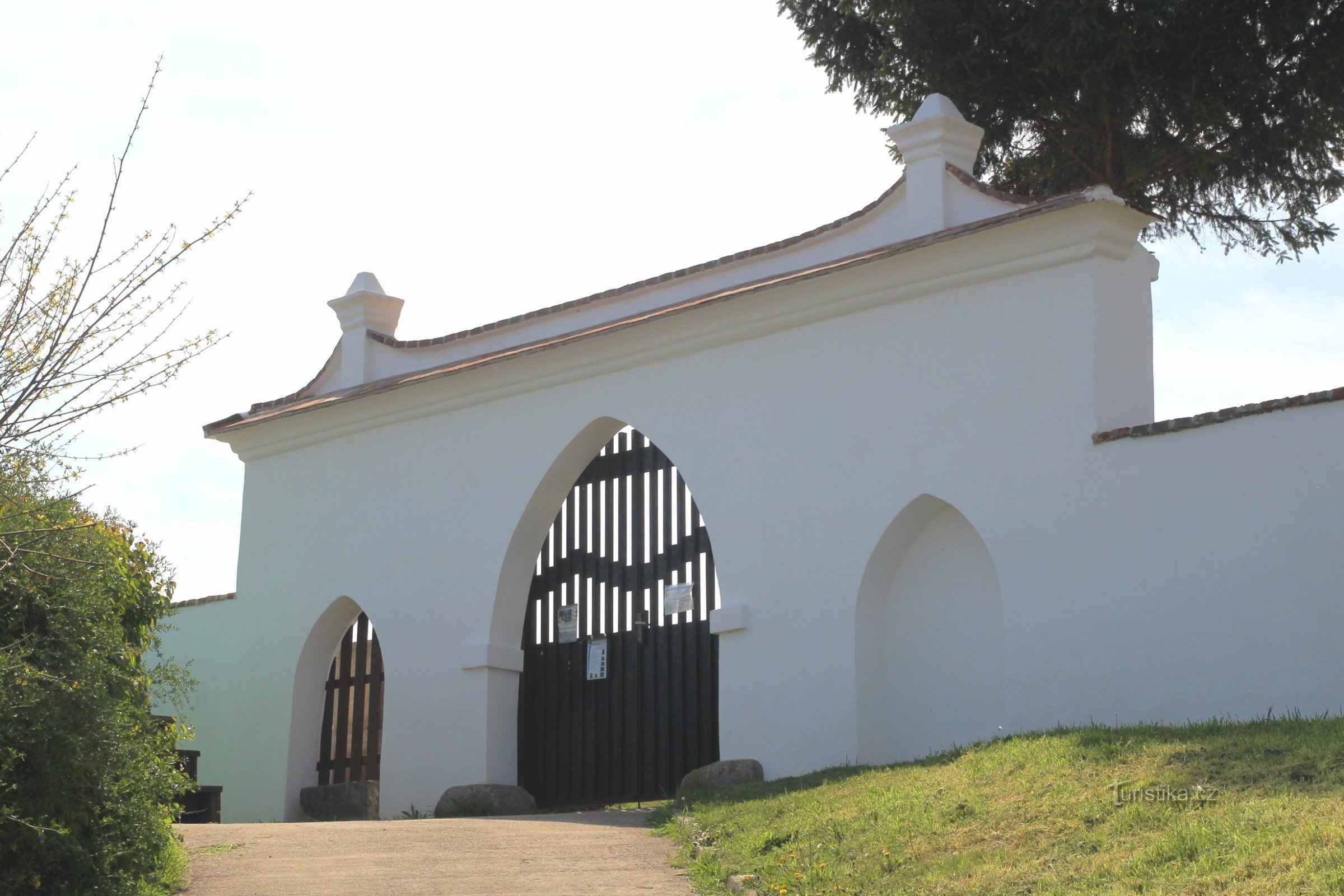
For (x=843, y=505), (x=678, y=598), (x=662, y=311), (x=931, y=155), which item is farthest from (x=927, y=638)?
(x=931, y=155)

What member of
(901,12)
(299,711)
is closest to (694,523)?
(299,711)

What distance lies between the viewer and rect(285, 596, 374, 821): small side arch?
15203 mm

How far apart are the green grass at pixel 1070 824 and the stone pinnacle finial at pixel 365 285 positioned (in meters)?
8.35

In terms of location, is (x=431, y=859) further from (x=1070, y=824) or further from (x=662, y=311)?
(x=662, y=311)

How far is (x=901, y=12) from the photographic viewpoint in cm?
1566

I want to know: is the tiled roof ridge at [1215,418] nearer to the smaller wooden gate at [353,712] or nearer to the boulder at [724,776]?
the boulder at [724,776]

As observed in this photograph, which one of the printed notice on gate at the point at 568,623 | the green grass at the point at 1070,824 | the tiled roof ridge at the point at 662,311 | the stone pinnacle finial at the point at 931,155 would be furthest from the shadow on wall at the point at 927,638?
the printed notice on gate at the point at 568,623

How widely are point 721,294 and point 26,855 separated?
24.1 feet

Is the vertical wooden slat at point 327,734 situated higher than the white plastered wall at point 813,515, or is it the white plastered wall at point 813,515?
the white plastered wall at point 813,515

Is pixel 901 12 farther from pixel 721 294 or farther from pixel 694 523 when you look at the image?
pixel 694 523

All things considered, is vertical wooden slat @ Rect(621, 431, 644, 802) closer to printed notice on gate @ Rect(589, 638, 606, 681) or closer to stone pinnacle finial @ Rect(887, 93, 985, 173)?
printed notice on gate @ Rect(589, 638, 606, 681)

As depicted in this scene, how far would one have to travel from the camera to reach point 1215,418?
9656 mm

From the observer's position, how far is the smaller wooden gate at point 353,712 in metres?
15.4

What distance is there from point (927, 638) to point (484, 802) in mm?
4232
